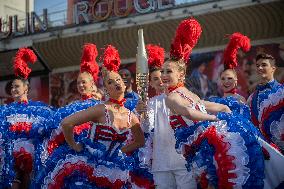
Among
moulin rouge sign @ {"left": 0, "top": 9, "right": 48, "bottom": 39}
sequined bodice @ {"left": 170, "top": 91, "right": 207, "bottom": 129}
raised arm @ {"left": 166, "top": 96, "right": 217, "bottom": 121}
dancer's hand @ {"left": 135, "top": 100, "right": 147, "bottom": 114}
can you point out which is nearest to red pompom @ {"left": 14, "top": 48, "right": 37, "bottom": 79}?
dancer's hand @ {"left": 135, "top": 100, "right": 147, "bottom": 114}

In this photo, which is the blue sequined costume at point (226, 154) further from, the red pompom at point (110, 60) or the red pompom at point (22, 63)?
the red pompom at point (22, 63)

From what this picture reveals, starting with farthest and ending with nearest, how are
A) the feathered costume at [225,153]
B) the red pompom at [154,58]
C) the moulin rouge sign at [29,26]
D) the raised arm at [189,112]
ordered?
the moulin rouge sign at [29,26] < the red pompom at [154,58] < the raised arm at [189,112] < the feathered costume at [225,153]

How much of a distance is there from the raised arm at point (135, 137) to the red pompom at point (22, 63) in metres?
2.45

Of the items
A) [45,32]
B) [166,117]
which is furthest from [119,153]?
[45,32]

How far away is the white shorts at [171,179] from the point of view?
11.8 ft

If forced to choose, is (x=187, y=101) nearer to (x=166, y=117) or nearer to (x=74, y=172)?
(x=166, y=117)

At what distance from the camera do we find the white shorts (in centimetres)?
361

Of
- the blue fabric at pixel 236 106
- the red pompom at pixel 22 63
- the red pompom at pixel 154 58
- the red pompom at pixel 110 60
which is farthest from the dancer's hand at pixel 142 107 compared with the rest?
the red pompom at pixel 22 63

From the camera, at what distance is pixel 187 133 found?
10.9ft

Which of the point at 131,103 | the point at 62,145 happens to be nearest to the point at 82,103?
the point at 131,103

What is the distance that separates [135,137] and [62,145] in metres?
0.77

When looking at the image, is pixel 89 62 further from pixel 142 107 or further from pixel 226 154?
pixel 226 154

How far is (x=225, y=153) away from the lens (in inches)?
120

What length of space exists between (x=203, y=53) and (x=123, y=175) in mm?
10267
